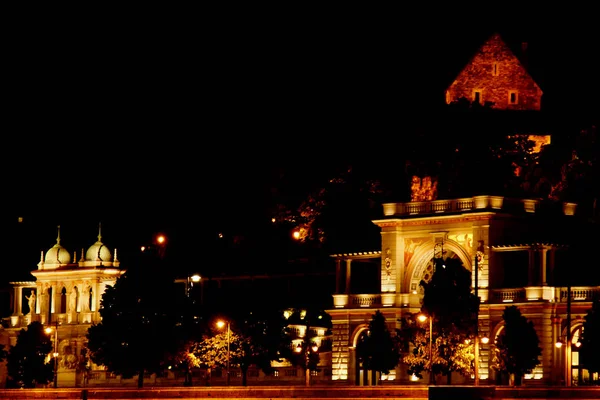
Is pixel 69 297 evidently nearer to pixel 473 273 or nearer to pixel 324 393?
pixel 473 273

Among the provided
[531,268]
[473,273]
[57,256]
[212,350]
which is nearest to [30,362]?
[212,350]

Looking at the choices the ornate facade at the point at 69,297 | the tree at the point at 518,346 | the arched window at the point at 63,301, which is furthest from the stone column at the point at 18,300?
the tree at the point at 518,346

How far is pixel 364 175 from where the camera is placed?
138125 mm

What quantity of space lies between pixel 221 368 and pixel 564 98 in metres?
38.1

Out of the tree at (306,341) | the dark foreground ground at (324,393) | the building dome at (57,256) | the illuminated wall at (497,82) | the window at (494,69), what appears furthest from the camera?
→ the building dome at (57,256)

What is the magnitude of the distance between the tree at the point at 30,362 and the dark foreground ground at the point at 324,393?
17.9m

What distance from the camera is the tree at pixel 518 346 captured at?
10538 centimetres

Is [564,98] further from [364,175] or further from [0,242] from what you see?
[0,242]

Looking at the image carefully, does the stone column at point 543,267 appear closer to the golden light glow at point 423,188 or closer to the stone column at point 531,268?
the stone column at point 531,268

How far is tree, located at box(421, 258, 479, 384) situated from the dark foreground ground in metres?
15.5

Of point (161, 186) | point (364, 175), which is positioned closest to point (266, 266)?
point (364, 175)

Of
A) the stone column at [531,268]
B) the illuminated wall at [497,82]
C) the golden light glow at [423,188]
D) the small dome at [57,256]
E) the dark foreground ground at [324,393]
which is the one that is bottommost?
the dark foreground ground at [324,393]

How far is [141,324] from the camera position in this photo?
11519cm

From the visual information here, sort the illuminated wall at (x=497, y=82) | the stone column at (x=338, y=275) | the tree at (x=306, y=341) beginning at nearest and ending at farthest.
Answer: the tree at (x=306, y=341), the stone column at (x=338, y=275), the illuminated wall at (x=497, y=82)
